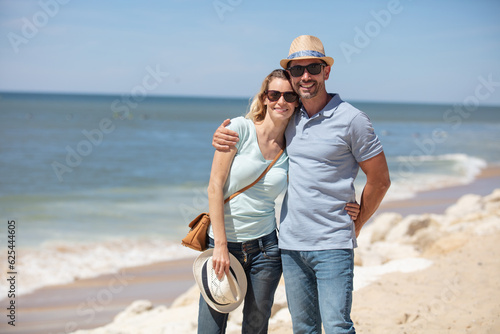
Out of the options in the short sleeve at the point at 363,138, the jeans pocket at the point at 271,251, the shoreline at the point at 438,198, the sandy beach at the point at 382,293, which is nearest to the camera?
the short sleeve at the point at 363,138

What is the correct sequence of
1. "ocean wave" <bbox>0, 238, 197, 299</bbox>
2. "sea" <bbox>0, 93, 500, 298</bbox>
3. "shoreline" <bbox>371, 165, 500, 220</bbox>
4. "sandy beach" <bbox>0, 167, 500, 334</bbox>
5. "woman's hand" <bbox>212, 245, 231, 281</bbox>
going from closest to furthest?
1. "woman's hand" <bbox>212, 245, 231, 281</bbox>
2. "sandy beach" <bbox>0, 167, 500, 334</bbox>
3. "ocean wave" <bbox>0, 238, 197, 299</bbox>
4. "sea" <bbox>0, 93, 500, 298</bbox>
5. "shoreline" <bbox>371, 165, 500, 220</bbox>

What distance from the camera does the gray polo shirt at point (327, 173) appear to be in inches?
99.6

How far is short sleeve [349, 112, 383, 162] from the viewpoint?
250 cm

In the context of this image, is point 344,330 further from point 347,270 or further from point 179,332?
point 179,332

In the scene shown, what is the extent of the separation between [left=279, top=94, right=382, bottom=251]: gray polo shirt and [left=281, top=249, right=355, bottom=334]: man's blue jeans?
0.07m

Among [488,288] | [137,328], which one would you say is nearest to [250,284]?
[137,328]

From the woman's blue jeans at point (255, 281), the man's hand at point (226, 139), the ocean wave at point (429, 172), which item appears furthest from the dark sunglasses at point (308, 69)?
the ocean wave at point (429, 172)

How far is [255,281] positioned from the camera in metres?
2.71

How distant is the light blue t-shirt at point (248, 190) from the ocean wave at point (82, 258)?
4.62 meters

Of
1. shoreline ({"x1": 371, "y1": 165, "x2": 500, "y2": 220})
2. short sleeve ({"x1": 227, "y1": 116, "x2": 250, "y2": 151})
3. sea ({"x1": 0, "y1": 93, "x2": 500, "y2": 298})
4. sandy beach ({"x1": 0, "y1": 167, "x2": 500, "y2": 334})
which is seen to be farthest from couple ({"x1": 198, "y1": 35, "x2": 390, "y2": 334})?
shoreline ({"x1": 371, "y1": 165, "x2": 500, "y2": 220})

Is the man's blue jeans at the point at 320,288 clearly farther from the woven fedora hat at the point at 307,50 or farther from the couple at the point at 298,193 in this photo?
the woven fedora hat at the point at 307,50

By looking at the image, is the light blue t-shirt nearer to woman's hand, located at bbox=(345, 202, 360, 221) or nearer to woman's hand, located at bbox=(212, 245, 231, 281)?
woman's hand, located at bbox=(212, 245, 231, 281)

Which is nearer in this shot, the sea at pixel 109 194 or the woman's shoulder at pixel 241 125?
the woman's shoulder at pixel 241 125

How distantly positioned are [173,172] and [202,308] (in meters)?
13.4
